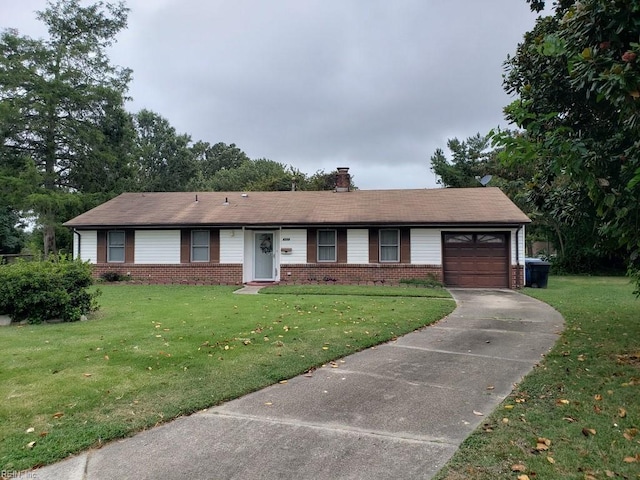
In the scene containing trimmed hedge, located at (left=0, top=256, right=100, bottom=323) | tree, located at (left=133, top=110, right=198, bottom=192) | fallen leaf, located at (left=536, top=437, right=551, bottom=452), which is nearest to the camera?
fallen leaf, located at (left=536, top=437, right=551, bottom=452)

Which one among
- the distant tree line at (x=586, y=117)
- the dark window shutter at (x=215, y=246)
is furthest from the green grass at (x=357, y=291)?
the distant tree line at (x=586, y=117)

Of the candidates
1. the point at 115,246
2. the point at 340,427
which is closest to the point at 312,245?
the point at 115,246

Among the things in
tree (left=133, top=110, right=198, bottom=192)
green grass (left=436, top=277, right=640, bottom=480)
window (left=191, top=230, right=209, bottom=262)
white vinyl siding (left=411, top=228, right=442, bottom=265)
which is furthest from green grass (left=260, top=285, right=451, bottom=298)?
tree (left=133, top=110, right=198, bottom=192)

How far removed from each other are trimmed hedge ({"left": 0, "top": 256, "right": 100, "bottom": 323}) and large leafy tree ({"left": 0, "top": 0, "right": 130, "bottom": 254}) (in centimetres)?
1622

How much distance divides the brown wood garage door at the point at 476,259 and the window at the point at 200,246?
9414 mm

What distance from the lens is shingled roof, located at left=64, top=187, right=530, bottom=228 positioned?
53.0 ft

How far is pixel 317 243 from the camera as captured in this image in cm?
1673

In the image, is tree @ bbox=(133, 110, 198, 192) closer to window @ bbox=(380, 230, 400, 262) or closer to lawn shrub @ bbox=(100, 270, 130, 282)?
lawn shrub @ bbox=(100, 270, 130, 282)

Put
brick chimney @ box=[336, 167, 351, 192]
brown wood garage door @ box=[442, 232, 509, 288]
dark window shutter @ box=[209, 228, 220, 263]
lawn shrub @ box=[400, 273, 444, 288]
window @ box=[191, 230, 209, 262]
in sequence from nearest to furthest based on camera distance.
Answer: lawn shrub @ box=[400, 273, 444, 288], brown wood garage door @ box=[442, 232, 509, 288], dark window shutter @ box=[209, 228, 220, 263], window @ box=[191, 230, 209, 262], brick chimney @ box=[336, 167, 351, 192]

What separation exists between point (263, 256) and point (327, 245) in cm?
276

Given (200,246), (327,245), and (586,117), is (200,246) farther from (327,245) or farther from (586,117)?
(586,117)

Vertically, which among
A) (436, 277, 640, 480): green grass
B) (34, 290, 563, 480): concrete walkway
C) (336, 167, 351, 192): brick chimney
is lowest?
(34, 290, 563, 480): concrete walkway

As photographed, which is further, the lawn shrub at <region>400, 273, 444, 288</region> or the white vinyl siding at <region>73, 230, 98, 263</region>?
the white vinyl siding at <region>73, 230, 98, 263</region>

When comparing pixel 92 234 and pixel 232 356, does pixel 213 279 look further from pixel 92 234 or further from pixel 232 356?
pixel 232 356
